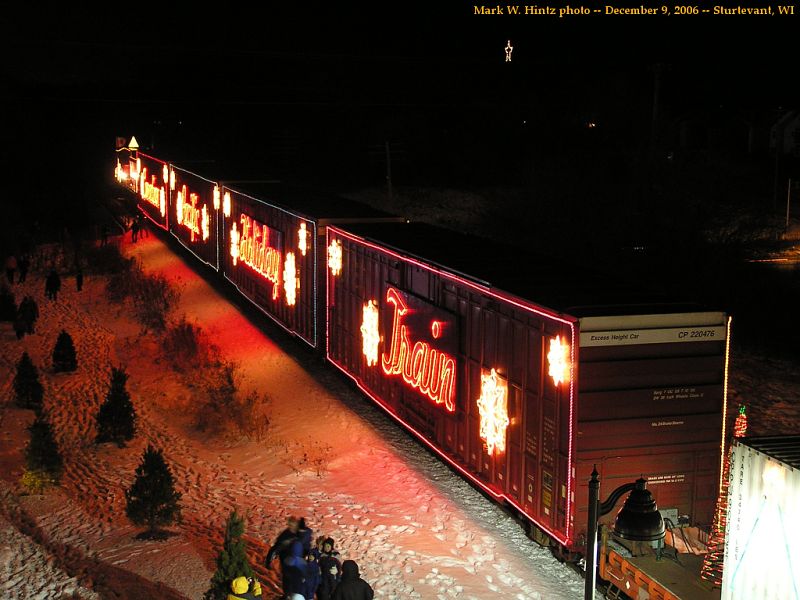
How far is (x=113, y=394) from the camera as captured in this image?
1861 cm

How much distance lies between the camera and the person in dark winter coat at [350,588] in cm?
984

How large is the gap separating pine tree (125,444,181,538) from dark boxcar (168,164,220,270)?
19.1 m

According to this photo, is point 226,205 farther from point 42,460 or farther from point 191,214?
point 42,460

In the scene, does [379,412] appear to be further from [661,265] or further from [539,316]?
[661,265]

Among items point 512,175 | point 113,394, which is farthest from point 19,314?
point 512,175

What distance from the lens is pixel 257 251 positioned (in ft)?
90.6

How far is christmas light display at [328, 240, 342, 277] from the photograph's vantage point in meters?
21.0

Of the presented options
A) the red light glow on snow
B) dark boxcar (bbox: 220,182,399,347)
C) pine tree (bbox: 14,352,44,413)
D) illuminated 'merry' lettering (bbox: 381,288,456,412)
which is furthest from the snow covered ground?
the red light glow on snow

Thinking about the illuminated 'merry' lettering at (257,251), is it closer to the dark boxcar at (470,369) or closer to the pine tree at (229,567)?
the dark boxcar at (470,369)

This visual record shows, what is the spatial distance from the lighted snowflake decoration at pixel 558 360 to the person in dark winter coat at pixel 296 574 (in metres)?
3.65

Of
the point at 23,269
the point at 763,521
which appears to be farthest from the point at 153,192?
the point at 763,521

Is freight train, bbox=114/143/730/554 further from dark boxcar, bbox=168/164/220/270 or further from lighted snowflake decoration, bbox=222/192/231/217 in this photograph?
dark boxcar, bbox=168/164/220/270

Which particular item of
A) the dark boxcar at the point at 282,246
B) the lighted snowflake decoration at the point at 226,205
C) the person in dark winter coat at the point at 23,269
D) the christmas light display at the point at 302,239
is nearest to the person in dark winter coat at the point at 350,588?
the dark boxcar at the point at 282,246

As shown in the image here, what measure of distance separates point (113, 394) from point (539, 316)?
970cm
